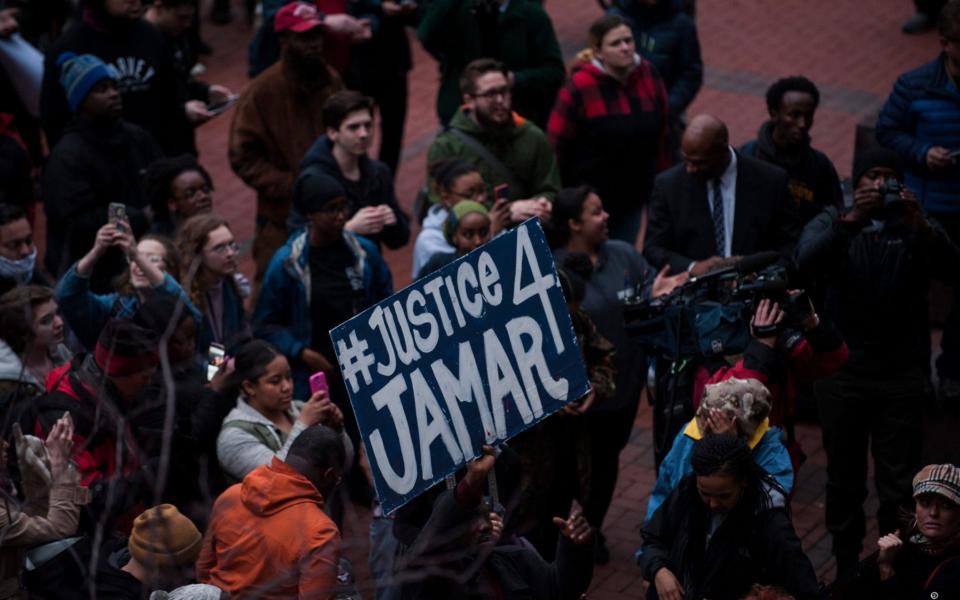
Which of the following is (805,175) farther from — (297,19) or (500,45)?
(297,19)

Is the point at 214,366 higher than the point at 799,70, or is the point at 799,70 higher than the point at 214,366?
the point at 214,366

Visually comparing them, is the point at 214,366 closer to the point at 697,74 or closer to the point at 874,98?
the point at 697,74

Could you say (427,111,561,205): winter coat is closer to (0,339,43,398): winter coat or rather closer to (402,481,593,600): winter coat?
(0,339,43,398): winter coat

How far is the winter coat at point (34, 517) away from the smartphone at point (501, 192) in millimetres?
3371

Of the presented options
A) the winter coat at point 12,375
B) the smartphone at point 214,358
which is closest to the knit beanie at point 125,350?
the winter coat at point 12,375

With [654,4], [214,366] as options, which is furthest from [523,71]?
[214,366]

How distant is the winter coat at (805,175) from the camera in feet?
27.0

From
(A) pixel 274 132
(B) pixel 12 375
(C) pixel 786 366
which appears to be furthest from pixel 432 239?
(B) pixel 12 375

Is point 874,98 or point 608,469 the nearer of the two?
point 608,469

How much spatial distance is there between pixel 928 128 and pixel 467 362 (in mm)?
4333

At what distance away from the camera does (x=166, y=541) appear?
489 centimetres

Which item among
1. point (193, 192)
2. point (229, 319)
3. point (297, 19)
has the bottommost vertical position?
point (229, 319)

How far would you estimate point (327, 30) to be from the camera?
10.4 meters

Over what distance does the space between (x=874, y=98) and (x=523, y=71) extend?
5039mm
